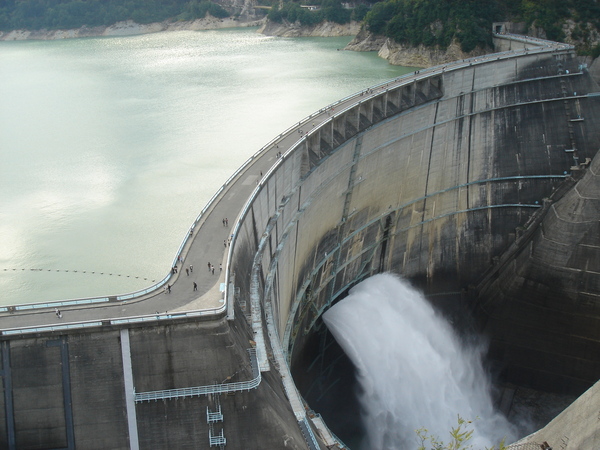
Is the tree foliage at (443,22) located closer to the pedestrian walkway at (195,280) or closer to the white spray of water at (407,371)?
the white spray of water at (407,371)

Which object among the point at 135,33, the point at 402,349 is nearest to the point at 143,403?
the point at 402,349

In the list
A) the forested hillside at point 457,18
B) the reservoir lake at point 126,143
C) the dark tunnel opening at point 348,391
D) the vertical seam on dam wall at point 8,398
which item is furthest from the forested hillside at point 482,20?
the vertical seam on dam wall at point 8,398

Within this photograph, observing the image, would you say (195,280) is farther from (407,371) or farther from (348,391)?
(407,371)

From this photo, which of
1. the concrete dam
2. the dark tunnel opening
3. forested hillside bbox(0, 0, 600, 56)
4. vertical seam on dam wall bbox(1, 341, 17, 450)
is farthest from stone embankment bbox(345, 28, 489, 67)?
vertical seam on dam wall bbox(1, 341, 17, 450)

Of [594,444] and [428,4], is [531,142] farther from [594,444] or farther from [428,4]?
[428,4]

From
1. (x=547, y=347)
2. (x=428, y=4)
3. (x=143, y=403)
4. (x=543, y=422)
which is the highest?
(x=428, y=4)

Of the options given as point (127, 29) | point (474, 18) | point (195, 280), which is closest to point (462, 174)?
point (195, 280)

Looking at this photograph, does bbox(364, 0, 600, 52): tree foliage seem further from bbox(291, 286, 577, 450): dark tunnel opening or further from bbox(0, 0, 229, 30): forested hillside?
bbox(0, 0, 229, 30): forested hillside
